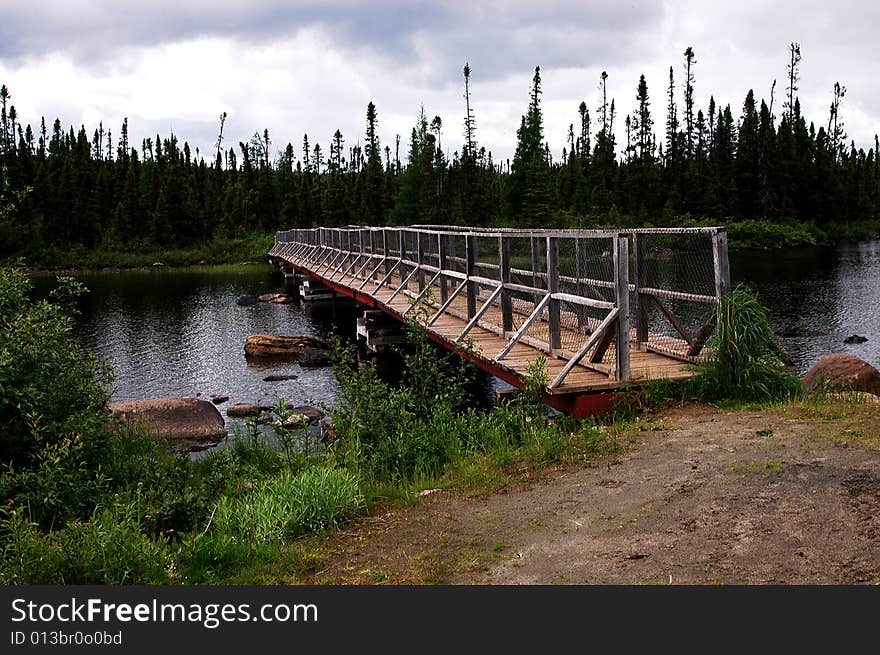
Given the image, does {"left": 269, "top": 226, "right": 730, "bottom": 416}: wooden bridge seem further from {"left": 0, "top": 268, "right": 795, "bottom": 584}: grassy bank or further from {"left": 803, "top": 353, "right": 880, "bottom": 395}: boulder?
{"left": 803, "top": 353, "right": 880, "bottom": 395}: boulder

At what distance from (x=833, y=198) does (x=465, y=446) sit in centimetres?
7893

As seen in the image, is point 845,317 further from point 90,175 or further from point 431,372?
point 90,175

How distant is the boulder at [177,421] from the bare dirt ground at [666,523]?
887 cm

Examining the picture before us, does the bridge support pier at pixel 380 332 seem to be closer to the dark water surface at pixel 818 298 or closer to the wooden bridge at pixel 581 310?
the wooden bridge at pixel 581 310

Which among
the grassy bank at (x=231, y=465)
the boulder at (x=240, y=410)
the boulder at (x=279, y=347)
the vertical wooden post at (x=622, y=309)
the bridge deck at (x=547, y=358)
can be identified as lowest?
the boulder at (x=240, y=410)

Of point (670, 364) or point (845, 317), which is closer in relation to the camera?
point (670, 364)

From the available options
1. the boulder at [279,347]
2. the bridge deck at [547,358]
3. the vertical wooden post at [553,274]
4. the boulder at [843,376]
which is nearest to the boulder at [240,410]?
the bridge deck at [547,358]

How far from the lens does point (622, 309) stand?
10.3 metres

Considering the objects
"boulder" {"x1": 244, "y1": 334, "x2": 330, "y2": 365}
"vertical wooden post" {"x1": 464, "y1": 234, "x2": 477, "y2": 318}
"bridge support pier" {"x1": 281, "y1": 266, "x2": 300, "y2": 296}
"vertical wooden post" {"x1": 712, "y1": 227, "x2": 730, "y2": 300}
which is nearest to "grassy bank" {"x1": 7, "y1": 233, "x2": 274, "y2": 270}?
"bridge support pier" {"x1": 281, "y1": 266, "x2": 300, "y2": 296}

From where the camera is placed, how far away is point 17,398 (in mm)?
10195

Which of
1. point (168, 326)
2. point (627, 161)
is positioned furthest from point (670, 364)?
point (627, 161)

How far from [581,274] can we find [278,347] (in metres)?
14.1

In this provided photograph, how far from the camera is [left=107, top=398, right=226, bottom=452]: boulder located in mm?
15188

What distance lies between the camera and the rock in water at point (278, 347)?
24.8m
